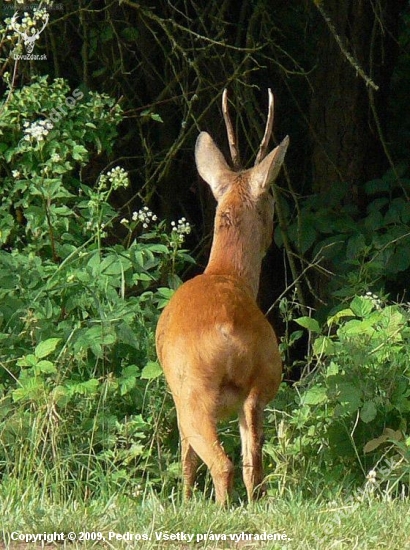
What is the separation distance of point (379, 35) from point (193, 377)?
4.93 m

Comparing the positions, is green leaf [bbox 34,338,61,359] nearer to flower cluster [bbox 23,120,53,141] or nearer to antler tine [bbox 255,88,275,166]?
flower cluster [bbox 23,120,53,141]

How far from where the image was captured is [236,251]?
582 cm

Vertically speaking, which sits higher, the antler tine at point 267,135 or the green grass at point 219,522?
the antler tine at point 267,135

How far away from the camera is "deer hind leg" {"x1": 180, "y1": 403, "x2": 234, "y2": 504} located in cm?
497

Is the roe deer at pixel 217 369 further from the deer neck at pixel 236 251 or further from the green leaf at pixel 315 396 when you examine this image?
the green leaf at pixel 315 396

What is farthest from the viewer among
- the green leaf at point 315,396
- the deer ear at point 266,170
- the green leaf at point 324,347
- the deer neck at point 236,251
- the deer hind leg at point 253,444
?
the green leaf at point 324,347

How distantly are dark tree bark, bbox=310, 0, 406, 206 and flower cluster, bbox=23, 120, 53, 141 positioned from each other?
2903mm

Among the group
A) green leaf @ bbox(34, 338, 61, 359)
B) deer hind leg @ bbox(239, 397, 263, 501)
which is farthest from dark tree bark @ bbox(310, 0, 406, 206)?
deer hind leg @ bbox(239, 397, 263, 501)

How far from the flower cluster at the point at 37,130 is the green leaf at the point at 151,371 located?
136 centimetres

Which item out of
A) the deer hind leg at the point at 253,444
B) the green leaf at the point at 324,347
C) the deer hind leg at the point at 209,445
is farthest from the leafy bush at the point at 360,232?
the deer hind leg at the point at 209,445

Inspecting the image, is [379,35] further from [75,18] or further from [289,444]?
[289,444]

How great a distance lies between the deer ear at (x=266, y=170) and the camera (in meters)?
5.95

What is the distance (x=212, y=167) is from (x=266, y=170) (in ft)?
1.54

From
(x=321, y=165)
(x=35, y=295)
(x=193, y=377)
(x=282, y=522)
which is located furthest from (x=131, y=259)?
(x=321, y=165)
